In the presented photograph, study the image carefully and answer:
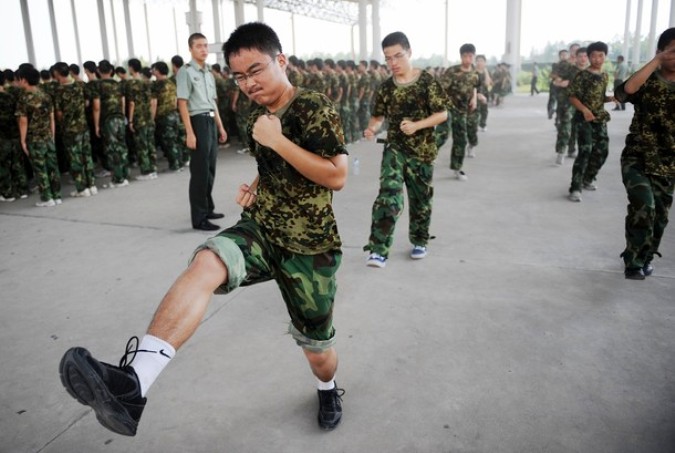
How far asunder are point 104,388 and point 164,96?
336 inches

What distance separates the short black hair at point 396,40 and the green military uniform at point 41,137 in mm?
4775

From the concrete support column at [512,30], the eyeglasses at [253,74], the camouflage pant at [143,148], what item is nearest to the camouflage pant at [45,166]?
the camouflage pant at [143,148]

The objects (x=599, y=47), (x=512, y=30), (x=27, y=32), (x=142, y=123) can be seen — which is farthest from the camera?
(x=512, y=30)

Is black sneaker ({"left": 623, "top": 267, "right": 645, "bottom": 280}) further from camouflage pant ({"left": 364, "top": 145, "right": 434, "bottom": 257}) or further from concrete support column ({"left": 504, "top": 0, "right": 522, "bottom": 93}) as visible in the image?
concrete support column ({"left": 504, "top": 0, "right": 522, "bottom": 93})

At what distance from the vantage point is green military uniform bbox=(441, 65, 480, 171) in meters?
7.77

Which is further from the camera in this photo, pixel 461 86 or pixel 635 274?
pixel 461 86

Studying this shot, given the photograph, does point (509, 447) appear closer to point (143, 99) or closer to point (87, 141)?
point (87, 141)

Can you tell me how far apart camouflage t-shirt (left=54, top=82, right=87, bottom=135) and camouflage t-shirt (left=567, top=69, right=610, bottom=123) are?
634cm

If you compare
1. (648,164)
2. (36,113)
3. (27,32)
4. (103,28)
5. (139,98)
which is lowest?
(648,164)

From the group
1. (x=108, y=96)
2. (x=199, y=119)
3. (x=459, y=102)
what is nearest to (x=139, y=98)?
(x=108, y=96)

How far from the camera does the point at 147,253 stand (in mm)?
4793

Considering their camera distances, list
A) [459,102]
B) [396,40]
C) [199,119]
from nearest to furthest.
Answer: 1. [396,40]
2. [199,119]
3. [459,102]

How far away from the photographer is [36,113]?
262 inches

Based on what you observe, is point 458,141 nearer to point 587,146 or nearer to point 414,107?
point 587,146
